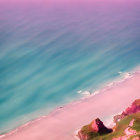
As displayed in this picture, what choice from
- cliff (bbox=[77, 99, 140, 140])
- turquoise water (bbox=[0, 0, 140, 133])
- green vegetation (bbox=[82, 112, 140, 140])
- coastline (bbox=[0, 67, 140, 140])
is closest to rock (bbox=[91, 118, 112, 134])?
cliff (bbox=[77, 99, 140, 140])

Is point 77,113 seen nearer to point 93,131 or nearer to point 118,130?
point 93,131

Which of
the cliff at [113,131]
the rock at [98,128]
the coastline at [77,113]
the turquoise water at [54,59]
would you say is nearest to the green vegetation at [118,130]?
the cliff at [113,131]

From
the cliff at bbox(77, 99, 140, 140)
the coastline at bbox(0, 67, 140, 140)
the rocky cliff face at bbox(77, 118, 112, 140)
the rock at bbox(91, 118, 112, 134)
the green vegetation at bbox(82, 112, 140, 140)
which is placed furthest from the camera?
the coastline at bbox(0, 67, 140, 140)

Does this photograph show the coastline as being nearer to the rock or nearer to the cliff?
the cliff

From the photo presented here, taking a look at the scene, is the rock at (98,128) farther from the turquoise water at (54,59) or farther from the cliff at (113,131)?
the turquoise water at (54,59)

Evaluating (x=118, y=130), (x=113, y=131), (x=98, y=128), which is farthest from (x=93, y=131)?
(x=118, y=130)

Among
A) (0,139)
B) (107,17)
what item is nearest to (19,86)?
(0,139)
